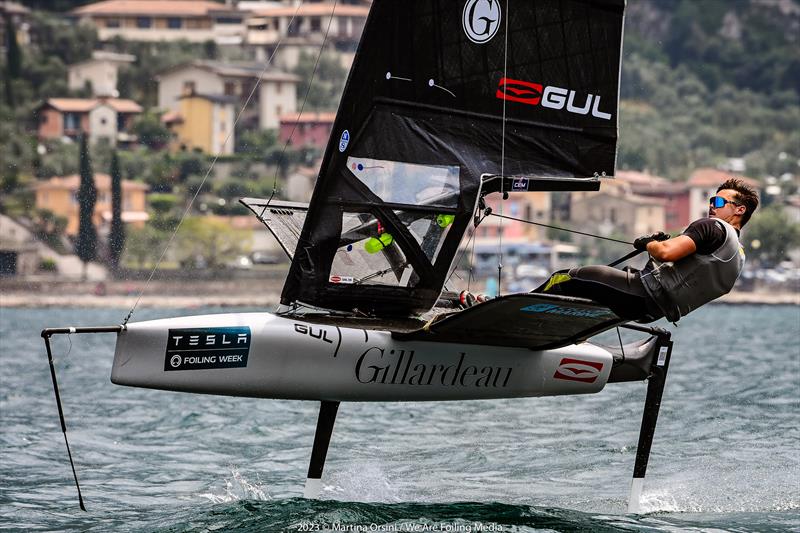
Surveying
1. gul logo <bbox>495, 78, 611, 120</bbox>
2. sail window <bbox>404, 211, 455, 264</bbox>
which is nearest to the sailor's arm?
sail window <bbox>404, 211, 455, 264</bbox>

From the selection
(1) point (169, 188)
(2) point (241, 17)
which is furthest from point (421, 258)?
(2) point (241, 17)

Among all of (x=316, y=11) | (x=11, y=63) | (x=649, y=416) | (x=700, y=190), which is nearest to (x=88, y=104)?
(x=11, y=63)

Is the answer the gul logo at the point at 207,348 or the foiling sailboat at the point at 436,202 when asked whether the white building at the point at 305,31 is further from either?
the gul logo at the point at 207,348

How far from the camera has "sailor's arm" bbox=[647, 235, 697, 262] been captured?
6137 millimetres

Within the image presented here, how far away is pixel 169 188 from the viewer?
64.4m

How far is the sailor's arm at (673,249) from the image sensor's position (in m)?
6.14

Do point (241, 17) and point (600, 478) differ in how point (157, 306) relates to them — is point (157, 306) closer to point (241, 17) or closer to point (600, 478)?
point (241, 17)

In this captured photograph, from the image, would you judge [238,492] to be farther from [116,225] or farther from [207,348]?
[116,225]

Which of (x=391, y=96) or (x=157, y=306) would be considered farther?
(x=157, y=306)

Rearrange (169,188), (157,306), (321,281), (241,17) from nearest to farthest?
1. (321,281)
2. (157,306)
3. (169,188)
4. (241,17)

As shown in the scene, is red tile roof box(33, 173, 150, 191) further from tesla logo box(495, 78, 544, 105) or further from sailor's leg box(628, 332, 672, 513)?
sailor's leg box(628, 332, 672, 513)

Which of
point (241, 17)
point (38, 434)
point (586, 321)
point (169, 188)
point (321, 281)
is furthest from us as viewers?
point (241, 17)

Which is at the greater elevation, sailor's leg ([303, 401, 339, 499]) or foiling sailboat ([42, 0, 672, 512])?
foiling sailboat ([42, 0, 672, 512])

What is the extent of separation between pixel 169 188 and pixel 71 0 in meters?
27.7
